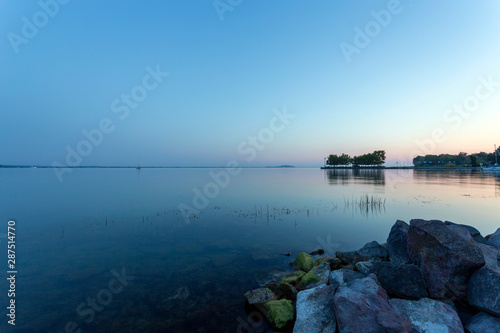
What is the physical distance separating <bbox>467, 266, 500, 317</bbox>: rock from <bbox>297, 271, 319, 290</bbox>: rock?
4.83 m

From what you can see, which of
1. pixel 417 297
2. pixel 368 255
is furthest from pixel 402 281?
pixel 368 255

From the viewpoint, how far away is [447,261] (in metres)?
6.94

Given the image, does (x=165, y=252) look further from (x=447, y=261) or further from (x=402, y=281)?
(x=447, y=261)

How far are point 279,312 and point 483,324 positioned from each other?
544 centimetres

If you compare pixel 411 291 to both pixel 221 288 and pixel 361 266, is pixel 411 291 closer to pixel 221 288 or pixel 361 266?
pixel 361 266

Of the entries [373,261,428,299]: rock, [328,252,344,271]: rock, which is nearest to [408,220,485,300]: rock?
[373,261,428,299]: rock

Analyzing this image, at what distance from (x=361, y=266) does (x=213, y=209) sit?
2077 centimetres

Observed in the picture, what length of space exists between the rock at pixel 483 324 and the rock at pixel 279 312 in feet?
15.8

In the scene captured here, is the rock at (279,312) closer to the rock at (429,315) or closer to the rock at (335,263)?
the rock at (429,315)

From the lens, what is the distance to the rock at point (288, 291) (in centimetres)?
899

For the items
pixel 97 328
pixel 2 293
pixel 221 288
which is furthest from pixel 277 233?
pixel 2 293

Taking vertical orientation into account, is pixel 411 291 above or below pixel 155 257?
above

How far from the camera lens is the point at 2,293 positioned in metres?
10.4

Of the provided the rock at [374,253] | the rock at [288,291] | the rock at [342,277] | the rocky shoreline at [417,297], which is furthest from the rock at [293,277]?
the rock at [374,253]
